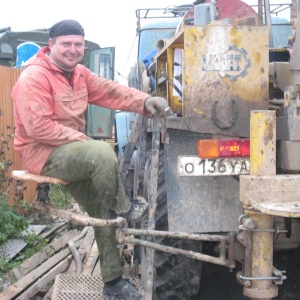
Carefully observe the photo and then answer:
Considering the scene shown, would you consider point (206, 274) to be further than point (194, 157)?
Yes

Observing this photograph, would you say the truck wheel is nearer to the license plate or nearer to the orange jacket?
the license plate

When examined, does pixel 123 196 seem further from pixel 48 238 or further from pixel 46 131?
pixel 48 238

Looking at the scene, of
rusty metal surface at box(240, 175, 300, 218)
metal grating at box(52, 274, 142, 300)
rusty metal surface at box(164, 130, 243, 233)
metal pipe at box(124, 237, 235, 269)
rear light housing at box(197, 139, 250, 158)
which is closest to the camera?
rusty metal surface at box(240, 175, 300, 218)

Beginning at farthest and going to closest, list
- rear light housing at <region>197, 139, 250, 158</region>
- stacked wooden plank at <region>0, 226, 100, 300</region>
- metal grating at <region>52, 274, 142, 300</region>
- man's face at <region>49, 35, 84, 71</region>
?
stacked wooden plank at <region>0, 226, 100, 300</region> → metal grating at <region>52, 274, 142, 300</region> → man's face at <region>49, 35, 84, 71</region> → rear light housing at <region>197, 139, 250, 158</region>

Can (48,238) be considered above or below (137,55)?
below

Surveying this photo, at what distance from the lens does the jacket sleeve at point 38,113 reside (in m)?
3.13

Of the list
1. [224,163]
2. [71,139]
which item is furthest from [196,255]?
[71,139]

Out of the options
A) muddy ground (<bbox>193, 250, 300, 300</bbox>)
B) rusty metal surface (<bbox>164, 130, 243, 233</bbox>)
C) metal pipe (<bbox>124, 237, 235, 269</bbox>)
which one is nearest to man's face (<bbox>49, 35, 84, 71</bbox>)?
rusty metal surface (<bbox>164, 130, 243, 233</bbox>)

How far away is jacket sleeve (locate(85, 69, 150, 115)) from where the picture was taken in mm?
3766

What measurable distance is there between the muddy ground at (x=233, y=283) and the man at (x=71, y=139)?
119 centimetres

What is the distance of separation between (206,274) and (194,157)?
6.62ft

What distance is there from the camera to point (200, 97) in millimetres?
3225

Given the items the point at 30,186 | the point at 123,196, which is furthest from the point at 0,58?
the point at 123,196

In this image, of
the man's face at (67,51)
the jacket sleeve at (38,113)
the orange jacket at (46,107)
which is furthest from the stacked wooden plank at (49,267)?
the man's face at (67,51)
